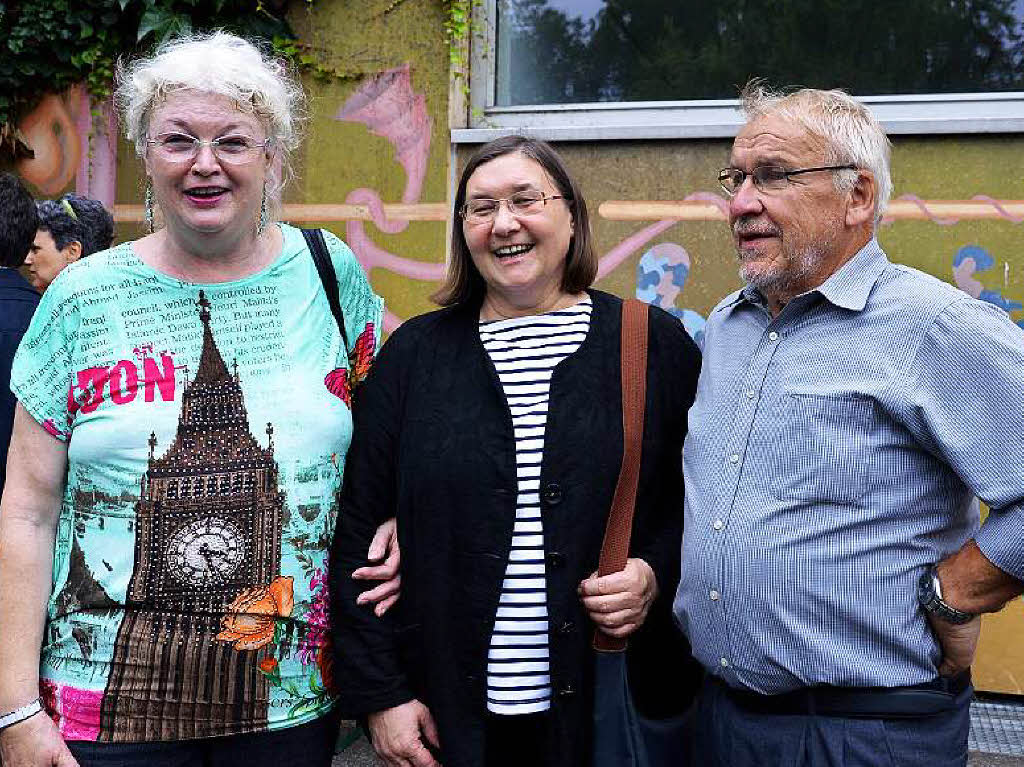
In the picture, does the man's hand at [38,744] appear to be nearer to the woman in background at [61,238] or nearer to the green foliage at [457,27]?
the woman in background at [61,238]

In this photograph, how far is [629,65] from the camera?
15.6 ft

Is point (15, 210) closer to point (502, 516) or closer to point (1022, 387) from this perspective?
point (502, 516)

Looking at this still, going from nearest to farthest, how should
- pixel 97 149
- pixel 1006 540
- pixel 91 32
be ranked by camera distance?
1. pixel 1006 540
2. pixel 91 32
3. pixel 97 149

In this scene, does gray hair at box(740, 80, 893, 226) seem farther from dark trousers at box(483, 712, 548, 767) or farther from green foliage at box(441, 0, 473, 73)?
green foliage at box(441, 0, 473, 73)

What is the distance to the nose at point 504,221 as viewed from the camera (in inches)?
87.1

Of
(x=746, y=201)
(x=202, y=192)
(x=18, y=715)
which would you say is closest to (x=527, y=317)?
(x=746, y=201)

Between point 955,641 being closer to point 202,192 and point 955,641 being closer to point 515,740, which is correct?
point 515,740

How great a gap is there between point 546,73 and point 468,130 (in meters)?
0.50

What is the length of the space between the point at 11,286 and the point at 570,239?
5.82 ft

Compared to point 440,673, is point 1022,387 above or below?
above

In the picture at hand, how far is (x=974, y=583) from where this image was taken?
1.84m

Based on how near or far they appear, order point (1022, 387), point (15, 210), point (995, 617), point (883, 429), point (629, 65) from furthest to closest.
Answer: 1. point (629, 65)
2. point (995, 617)
3. point (15, 210)
4. point (883, 429)
5. point (1022, 387)

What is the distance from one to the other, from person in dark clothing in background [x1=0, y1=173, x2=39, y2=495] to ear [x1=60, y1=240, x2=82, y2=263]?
3.99 ft

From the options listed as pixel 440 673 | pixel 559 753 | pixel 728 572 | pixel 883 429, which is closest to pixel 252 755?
pixel 440 673
